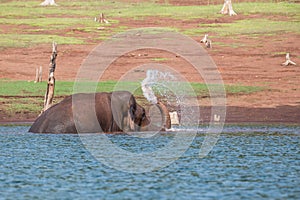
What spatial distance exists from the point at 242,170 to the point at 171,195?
3088 millimetres

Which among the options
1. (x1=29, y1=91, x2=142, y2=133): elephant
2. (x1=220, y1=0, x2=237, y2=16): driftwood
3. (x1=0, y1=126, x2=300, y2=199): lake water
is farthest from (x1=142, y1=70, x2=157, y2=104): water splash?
(x1=220, y1=0, x2=237, y2=16): driftwood

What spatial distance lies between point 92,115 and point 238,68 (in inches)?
732

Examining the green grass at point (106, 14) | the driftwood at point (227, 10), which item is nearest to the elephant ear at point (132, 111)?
the green grass at point (106, 14)

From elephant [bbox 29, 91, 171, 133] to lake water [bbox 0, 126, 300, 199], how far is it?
522mm

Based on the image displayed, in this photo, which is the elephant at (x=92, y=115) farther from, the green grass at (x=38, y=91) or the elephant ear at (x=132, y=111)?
the green grass at (x=38, y=91)

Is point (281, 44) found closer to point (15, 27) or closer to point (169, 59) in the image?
point (169, 59)

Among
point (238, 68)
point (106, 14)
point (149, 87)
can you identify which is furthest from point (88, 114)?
point (106, 14)

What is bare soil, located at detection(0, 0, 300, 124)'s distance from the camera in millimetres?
27078

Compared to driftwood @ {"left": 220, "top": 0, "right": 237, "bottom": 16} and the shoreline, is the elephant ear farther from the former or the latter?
driftwood @ {"left": 220, "top": 0, "right": 237, "bottom": 16}

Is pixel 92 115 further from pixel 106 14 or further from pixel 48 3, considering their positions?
pixel 48 3

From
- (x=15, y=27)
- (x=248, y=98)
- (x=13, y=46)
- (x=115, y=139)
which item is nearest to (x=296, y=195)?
(x=115, y=139)

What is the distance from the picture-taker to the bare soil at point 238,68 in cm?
2708

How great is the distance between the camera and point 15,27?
57.5 metres

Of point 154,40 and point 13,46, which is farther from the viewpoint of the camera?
point 154,40
